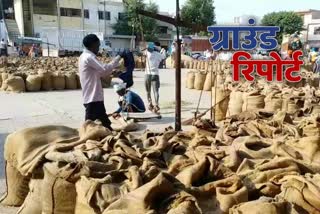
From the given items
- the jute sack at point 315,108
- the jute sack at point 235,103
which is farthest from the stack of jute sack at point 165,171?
the jute sack at point 235,103

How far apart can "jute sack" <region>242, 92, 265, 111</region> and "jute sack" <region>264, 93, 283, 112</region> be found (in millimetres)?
180

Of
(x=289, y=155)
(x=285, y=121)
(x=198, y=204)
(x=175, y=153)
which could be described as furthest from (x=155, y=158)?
(x=285, y=121)

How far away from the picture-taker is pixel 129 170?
2.70 meters

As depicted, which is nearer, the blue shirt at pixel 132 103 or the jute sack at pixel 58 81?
the blue shirt at pixel 132 103

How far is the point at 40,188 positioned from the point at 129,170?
79 centimetres

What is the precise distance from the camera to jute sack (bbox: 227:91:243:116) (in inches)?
275

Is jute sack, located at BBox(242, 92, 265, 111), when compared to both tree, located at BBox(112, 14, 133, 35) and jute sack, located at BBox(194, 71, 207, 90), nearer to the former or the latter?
jute sack, located at BBox(194, 71, 207, 90)

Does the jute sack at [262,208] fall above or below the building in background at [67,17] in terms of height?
below

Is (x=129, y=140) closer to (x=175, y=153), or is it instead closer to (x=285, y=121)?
(x=175, y=153)

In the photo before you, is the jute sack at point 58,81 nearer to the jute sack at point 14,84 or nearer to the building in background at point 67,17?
the jute sack at point 14,84

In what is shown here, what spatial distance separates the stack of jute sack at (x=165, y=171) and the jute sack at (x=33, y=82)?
9.31 meters

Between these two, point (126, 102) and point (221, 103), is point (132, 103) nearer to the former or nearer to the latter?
point (126, 102)

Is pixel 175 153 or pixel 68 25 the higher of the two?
pixel 68 25

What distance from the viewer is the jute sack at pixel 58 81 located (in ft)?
43.0
